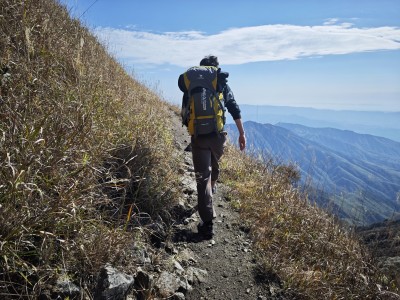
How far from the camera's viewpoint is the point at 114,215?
3.26 meters

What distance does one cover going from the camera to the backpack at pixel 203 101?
411cm

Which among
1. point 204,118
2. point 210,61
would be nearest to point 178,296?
point 204,118

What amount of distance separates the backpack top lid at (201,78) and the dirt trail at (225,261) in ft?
6.27

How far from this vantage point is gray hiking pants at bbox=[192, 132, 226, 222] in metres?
4.10

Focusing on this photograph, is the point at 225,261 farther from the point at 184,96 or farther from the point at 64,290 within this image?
the point at 184,96

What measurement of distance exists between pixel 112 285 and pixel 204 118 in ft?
8.16

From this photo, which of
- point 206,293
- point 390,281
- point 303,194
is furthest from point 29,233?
point 303,194

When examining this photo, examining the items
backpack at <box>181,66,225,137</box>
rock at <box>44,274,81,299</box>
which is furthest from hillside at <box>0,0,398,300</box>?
backpack at <box>181,66,225,137</box>

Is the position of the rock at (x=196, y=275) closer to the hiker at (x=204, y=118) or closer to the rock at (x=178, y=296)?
the rock at (x=178, y=296)

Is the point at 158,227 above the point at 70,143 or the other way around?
the other way around

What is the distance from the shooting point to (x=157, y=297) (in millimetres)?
2803

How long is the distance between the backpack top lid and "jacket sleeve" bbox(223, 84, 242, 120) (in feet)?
1.22

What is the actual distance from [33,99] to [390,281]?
5.30 metres

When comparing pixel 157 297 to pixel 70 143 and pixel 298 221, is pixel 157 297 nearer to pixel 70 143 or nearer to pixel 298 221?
pixel 70 143
